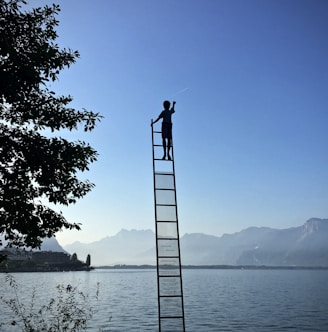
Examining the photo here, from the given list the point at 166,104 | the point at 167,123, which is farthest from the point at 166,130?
the point at 166,104

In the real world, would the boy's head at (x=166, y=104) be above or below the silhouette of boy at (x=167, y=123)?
above

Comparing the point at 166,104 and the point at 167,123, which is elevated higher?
the point at 166,104

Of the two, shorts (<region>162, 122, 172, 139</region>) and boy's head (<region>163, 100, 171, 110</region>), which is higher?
boy's head (<region>163, 100, 171, 110</region>)

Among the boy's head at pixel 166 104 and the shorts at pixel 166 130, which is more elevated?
the boy's head at pixel 166 104

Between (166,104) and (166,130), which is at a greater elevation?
(166,104)

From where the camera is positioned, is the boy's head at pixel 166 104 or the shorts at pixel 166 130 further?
the boy's head at pixel 166 104

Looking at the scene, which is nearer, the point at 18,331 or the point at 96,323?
the point at 18,331

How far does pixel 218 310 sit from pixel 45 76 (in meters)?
43.3

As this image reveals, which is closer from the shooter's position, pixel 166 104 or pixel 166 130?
pixel 166 130

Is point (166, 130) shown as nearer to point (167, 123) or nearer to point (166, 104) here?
point (167, 123)

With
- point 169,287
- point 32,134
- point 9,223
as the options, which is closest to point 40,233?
point 9,223

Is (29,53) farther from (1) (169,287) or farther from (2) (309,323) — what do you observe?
(2) (309,323)

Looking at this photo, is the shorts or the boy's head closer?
the shorts

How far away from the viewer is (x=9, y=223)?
9.66 meters
